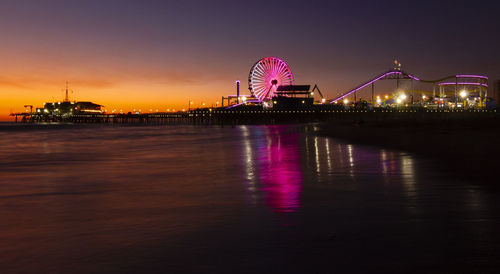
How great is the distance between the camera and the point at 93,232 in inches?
275

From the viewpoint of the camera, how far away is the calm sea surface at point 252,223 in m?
5.38

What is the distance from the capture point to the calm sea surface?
5.38 metres

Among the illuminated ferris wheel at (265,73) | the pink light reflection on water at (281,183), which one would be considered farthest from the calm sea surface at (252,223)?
the illuminated ferris wheel at (265,73)

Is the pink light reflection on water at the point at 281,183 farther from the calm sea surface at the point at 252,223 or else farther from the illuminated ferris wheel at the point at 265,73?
the illuminated ferris wheel at the point at 265,73

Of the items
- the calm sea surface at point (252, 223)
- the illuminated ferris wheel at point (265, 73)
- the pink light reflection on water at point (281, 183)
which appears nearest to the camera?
the calm sea surface at point (252, 223)

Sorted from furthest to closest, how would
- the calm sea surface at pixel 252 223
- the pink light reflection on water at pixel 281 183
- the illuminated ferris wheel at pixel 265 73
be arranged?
the illuminated ferris wheel at pixel 265 73 < the pink light reflection on water at pixel 281 183 < the calm sea surface at pixel 252 223

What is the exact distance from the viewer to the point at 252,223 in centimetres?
750

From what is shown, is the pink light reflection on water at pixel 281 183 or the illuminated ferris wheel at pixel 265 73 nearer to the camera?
the pink light reflection on water at pixel 281 183

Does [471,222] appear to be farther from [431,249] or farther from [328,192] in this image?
[328,192]

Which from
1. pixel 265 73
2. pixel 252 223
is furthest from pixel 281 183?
pixel 265 73

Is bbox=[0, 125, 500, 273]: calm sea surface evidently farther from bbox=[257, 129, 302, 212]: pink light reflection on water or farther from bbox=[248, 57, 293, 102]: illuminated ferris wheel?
bbox=[248, 57, 293, 102]: illuminated ferris wheel

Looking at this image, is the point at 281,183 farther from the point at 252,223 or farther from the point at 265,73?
the point at 265,73

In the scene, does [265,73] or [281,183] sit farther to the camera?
[265,73]

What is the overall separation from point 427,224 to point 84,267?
18.4 feet
